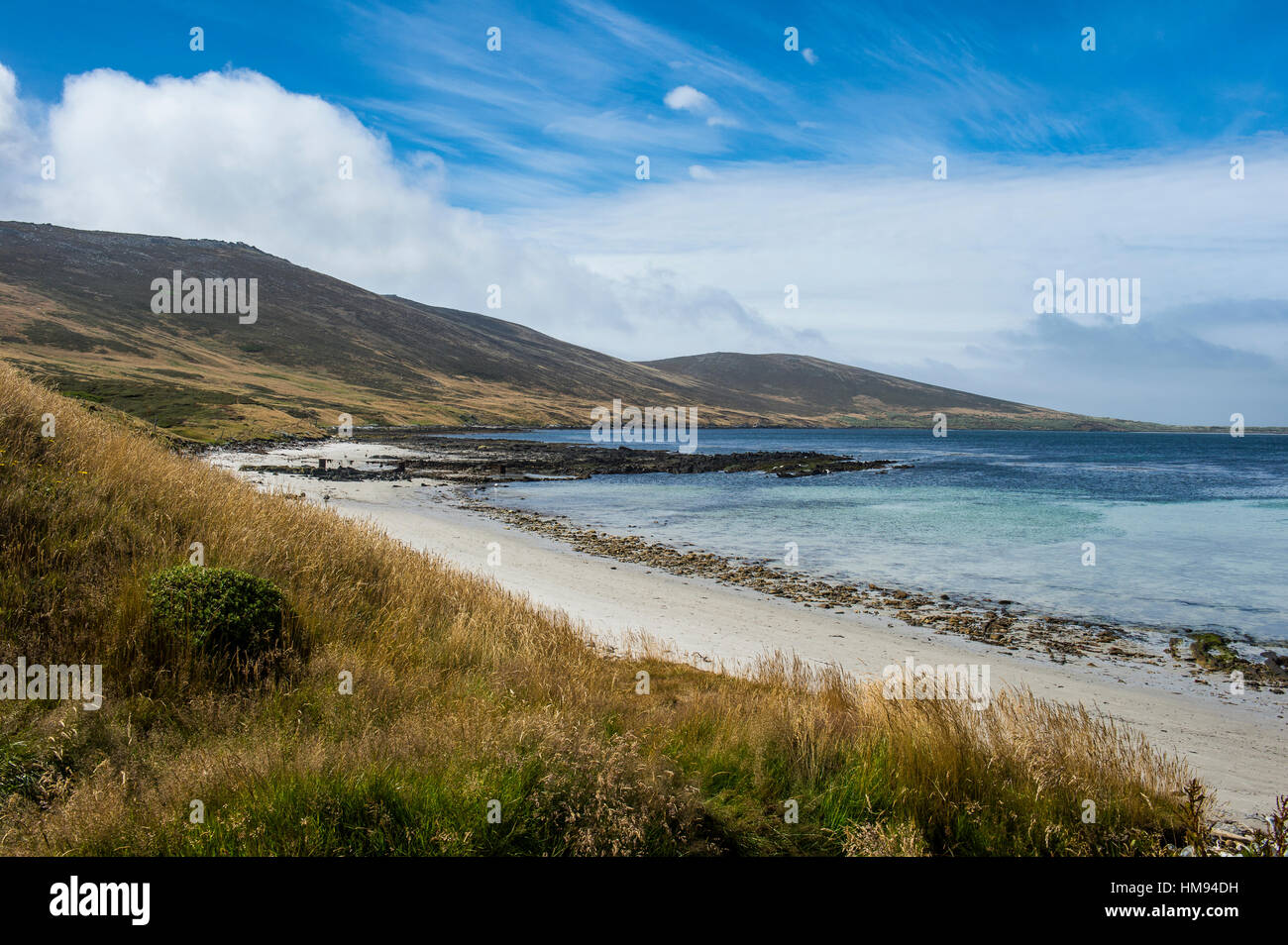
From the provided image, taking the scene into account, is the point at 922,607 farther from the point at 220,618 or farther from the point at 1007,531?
the point at 1007,531

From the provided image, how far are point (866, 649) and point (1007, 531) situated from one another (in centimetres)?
1994

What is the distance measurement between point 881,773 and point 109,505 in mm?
8401

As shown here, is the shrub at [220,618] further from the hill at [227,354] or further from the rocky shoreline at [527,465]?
the hill at [227,354]

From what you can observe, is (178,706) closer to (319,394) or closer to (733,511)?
(733,511)

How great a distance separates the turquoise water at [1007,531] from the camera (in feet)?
61.3

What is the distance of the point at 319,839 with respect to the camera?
377 centimetres

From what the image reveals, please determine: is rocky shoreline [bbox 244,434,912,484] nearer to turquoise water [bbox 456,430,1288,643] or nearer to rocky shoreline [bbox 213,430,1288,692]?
rocky shoreline [bbox 213,430,1288,692]

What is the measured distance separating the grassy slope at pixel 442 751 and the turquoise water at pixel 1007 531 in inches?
543

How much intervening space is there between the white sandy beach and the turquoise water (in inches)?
182

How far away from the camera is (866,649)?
13.5m

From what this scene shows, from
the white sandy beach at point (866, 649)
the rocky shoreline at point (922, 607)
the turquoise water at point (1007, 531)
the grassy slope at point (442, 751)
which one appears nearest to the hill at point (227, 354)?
the rocky shoreline at point (922, 607)

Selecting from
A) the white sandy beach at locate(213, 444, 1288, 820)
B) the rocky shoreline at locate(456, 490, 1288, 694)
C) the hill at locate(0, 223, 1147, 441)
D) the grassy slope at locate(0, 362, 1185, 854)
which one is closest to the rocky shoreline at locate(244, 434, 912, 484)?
the hill at locate(0, 223, 1147, 441)

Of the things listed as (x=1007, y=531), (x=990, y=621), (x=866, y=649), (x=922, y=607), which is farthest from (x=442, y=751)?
(x=1007, y=531)
